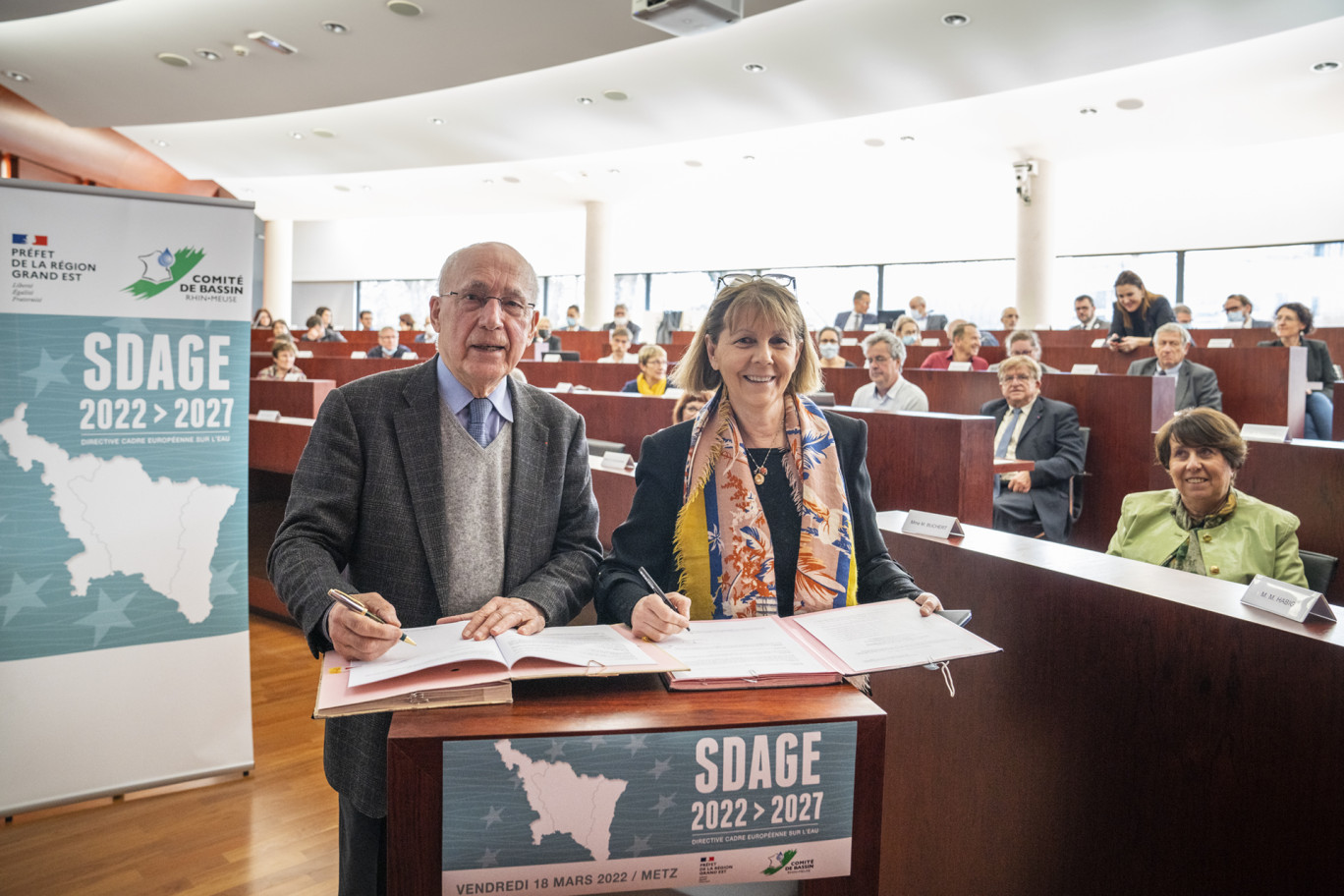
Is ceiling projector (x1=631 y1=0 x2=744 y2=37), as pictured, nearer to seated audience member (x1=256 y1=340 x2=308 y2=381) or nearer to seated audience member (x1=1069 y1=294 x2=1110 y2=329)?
seated audience member (x1=256 y1=340 x2=308 y2=381)

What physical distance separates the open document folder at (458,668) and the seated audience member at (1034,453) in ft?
11.0

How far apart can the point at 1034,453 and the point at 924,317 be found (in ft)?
22.0

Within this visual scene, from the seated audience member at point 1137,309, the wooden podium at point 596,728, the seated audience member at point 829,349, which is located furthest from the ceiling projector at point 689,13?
the wooden podium at point 596,728

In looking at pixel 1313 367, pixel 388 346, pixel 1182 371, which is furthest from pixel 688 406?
pixel 388 346

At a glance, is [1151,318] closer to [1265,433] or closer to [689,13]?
[1265,433]

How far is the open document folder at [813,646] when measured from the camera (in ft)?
3.49

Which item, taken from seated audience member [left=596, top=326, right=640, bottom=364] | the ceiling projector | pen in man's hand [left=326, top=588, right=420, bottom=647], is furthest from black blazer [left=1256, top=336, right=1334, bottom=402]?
pen in man's hand [left=326, top=588, right=420, bottom=647]

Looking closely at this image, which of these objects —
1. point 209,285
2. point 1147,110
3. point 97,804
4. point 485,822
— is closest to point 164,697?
point 97,804

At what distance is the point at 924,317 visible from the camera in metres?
10.7

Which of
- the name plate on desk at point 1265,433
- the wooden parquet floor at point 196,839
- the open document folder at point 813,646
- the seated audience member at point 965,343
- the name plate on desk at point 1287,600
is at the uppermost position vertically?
the seated audience member at point 965,343

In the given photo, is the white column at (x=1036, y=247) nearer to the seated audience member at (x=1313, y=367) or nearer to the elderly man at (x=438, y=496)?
the seated audience member at (x=1313, y=367)

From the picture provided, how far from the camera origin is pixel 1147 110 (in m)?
8.41

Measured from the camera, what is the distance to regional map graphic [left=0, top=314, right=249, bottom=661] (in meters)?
2.42

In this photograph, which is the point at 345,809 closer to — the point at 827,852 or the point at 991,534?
the point at 827,852
